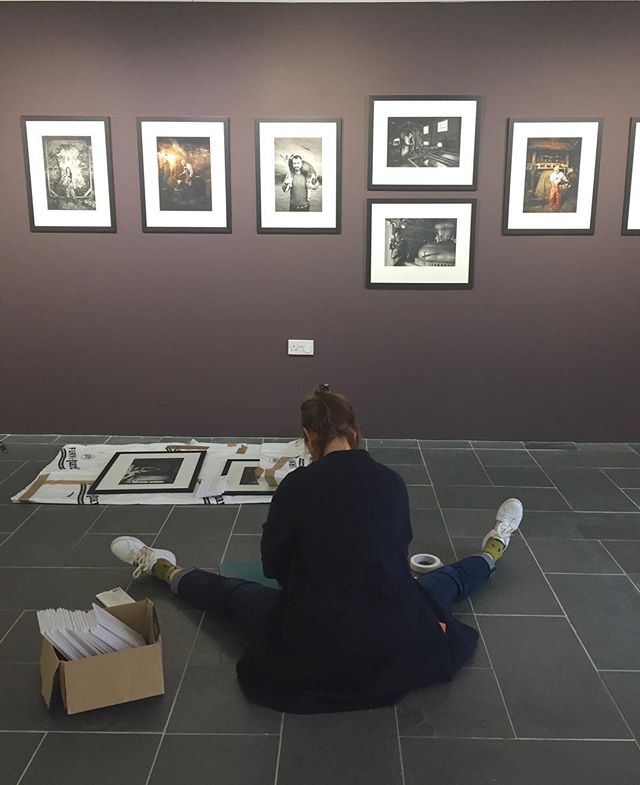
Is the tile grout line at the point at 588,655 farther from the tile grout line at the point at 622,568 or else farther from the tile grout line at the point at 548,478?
the tile grout line at the point at 548,478

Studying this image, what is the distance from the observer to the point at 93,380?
459 cm

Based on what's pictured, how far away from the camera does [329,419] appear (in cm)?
207

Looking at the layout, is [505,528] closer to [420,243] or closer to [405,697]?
[405,697]

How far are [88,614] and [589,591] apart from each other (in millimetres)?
1772

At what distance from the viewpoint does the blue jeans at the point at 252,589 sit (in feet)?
7.97

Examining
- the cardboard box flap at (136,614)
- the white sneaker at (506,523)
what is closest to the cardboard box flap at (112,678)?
the cardboard box flap at (136,614)

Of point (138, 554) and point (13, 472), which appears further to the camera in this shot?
point (13, 472)

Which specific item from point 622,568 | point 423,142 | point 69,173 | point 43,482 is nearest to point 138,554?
point 43,482

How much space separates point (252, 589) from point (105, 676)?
1.89ft

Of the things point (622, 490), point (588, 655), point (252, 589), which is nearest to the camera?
point (588, 655)

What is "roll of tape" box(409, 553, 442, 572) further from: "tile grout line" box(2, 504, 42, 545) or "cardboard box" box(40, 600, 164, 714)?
"tile grout line" box(2, 504, 42, 545)

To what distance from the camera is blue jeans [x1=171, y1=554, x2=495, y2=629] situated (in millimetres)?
2430

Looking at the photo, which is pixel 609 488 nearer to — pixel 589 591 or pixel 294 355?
pixel 589 591

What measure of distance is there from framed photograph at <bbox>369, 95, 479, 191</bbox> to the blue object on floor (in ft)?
7.67
